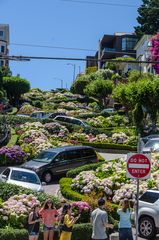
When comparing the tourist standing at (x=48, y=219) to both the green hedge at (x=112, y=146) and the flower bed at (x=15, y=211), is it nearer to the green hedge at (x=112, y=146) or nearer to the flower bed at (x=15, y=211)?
the flower bed at (x=15, y=211)

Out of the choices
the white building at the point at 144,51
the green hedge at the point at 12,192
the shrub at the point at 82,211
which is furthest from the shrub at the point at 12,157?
the white building at the point at 144,51

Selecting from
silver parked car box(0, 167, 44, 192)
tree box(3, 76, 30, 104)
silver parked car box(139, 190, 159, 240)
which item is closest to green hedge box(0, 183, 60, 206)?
silver parked car box(139, 190, 159, 240)

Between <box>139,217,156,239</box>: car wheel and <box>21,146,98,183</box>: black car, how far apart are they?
10778 millimetres

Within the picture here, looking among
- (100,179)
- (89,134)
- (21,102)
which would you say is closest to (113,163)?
(100,179)

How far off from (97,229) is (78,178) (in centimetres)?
1119

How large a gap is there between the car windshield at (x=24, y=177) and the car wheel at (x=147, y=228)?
6467mm

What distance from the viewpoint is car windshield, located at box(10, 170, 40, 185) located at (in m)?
23.2

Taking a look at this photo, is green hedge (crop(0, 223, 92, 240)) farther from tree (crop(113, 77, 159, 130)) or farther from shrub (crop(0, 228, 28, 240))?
tree (crop(113, 77, 159, 130))

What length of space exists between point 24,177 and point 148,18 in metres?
91.7

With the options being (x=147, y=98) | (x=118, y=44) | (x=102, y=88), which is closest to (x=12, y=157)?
(x=147, y=98)

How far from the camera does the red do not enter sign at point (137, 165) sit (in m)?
13.8

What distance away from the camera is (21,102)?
10588 centimetres

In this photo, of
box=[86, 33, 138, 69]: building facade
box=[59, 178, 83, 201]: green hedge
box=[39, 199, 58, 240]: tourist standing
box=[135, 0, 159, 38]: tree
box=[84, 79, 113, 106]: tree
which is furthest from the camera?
box=[86, 33, 138, 69]: building facade

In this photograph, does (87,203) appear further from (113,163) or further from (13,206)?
(113,163)
